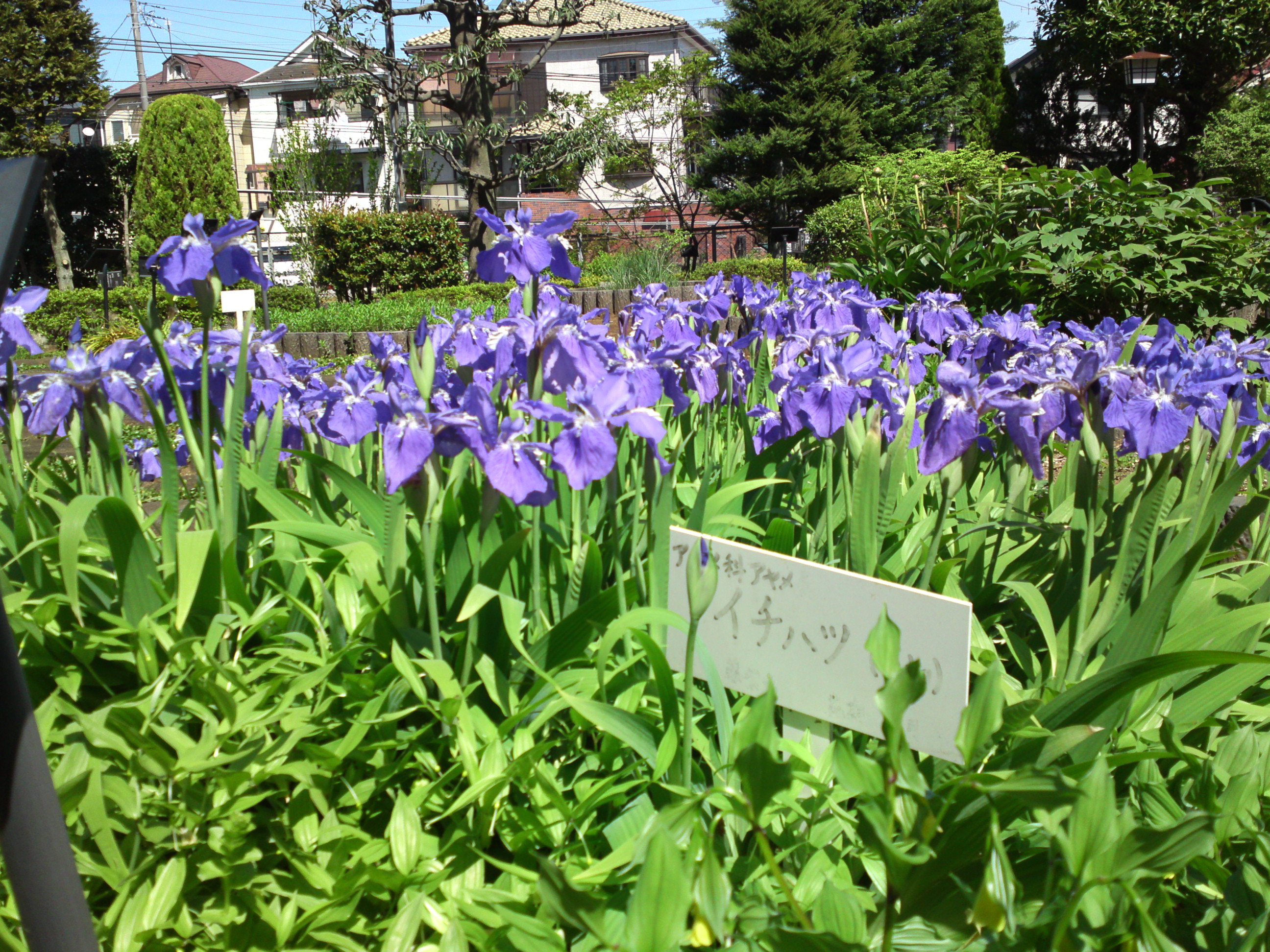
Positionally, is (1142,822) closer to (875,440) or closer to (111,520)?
(875,440)

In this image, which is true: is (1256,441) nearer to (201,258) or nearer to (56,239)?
→ (201,258)

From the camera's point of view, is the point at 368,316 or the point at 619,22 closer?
the point at 368,316

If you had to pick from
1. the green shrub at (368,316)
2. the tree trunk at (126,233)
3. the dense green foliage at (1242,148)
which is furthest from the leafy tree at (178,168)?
the dense green foliage at (1242,148)

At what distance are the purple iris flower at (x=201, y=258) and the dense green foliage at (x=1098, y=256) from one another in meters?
3.45

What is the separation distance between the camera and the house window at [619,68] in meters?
31.2

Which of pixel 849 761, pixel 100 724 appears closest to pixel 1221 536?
pixel 849 761

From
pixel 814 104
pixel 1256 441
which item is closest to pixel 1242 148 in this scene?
pixel 814 104

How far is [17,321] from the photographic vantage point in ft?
5.57

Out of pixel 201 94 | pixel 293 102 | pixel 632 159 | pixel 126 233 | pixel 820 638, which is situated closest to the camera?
pixel 820 638

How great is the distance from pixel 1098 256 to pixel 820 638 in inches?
145

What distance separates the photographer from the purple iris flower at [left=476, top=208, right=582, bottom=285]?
171 centimetres

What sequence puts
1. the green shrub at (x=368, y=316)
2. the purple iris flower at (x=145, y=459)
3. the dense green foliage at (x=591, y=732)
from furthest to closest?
the green shrub at (x=368, y=316)
the purple iris flower at (x=145, y=459)
the dense green foliage at (x=591, y=732)

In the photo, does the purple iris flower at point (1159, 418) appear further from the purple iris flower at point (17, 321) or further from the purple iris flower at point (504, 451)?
the purple iris flower at point (17, 321)

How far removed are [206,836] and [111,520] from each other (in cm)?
50
